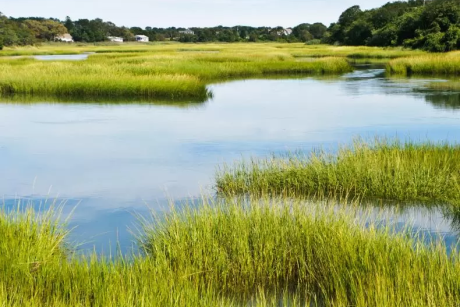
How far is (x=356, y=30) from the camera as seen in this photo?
64062 mm

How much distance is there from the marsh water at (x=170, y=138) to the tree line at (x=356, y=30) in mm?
18985

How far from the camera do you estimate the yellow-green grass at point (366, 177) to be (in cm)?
741

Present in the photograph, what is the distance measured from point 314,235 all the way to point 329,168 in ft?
8.89

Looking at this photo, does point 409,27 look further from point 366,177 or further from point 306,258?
point 306,258

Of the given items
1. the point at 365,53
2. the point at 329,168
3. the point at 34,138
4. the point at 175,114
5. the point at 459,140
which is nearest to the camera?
the point at 329,168

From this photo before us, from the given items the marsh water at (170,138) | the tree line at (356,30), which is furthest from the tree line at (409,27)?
the marsh water at (170,138)

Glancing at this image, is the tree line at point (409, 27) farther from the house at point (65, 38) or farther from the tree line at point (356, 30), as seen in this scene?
the house at point (65, 38)

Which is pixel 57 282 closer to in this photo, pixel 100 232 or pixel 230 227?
pixel 230 227

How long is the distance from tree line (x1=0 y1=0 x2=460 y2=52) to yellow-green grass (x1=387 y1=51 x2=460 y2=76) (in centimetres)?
891

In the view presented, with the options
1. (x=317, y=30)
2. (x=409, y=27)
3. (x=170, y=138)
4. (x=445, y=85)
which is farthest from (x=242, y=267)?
(x=317, y=30)

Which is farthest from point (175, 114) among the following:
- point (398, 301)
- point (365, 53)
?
point (365, 53)

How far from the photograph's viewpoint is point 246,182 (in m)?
8.08

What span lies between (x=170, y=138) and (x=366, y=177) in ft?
21.2

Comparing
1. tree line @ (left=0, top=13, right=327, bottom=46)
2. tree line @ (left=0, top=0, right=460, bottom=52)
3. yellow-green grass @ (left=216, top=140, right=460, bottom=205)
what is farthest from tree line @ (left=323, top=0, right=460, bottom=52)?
yellow-green grass @ (left=216, top=140, right=460, bottom=205)
